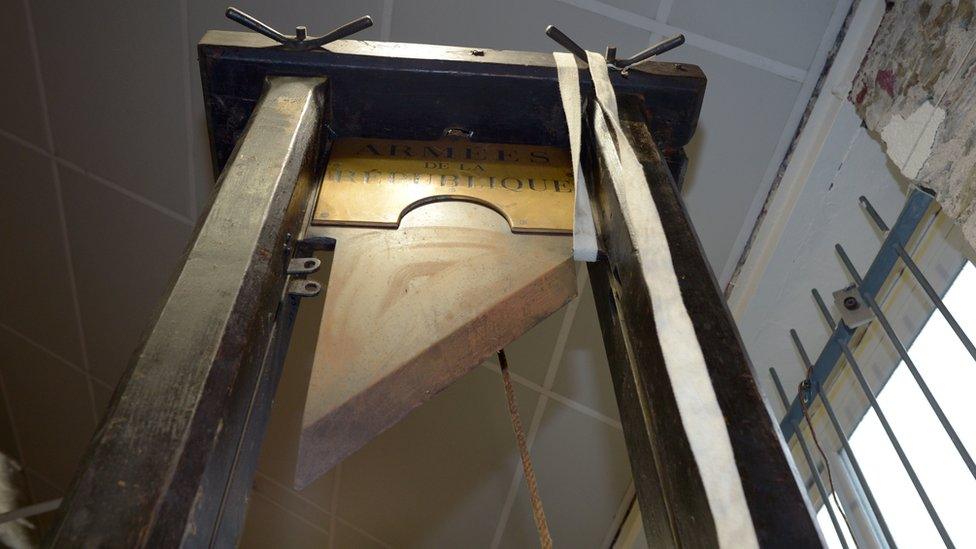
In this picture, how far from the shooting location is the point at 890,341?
1.32 metres

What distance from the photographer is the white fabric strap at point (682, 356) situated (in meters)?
0.54

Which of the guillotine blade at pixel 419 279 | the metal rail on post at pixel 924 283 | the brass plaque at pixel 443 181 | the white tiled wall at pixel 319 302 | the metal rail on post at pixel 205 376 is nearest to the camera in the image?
the metal rail on post at pixel 205 376

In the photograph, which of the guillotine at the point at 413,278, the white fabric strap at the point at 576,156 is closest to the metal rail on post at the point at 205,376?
the guillotine at the point at 413,278

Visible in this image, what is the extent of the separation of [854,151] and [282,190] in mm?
1039

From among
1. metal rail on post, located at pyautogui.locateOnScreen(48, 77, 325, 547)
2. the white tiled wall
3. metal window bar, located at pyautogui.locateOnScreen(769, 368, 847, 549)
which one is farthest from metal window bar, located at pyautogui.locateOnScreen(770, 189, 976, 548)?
metal rail on post, located at pyautogui.locateOnScreen(48, 77, 325, 547)

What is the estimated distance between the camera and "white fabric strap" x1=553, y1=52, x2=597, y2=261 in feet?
2.81

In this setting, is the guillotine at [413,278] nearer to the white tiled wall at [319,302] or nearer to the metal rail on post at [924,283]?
the metal rail on post at [924,283]

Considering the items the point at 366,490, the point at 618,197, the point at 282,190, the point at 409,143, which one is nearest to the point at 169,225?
the point at 366,490

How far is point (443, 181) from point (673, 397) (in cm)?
46

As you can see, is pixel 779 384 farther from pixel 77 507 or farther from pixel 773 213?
pixel 77 507

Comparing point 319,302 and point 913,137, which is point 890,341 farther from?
point 319,302

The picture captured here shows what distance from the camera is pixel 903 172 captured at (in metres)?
1.19

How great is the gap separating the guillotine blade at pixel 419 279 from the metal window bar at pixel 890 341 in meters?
0.56

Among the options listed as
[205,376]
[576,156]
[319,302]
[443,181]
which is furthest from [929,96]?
[319,302]
